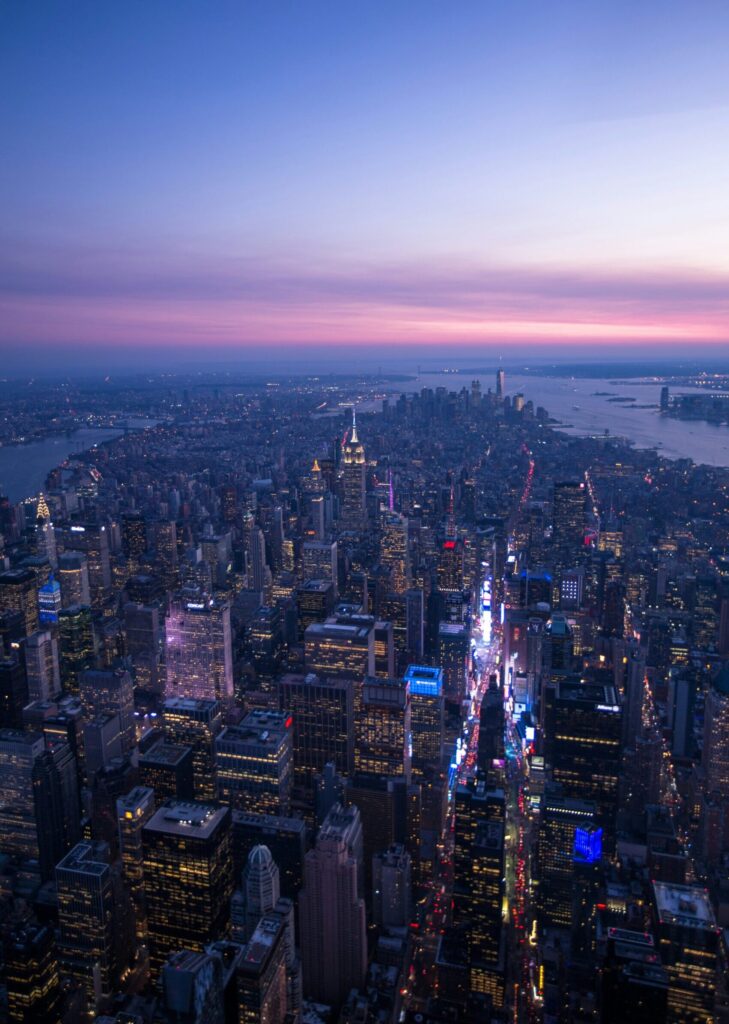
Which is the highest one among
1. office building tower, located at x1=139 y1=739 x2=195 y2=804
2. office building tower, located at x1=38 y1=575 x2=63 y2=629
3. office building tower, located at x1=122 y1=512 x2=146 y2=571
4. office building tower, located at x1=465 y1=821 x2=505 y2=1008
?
office building tower, located at x1=122 y1=512 x2=146 y2=571

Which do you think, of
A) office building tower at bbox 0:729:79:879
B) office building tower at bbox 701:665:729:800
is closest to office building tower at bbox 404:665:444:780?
office building tower at bbox 701:665:729:800

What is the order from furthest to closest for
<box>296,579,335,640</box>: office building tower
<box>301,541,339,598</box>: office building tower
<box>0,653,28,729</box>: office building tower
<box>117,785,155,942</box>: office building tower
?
<box>301,541,339,598</box>: office building tower, <box>296,579,335,640</box>: office building tower, <box>0,653,28,729</box>: office building tower, <box>117,785,155,942</box>: office building tower

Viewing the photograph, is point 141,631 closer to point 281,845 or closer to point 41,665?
point 41,665

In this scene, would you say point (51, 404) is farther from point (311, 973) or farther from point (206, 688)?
point (311, 973)

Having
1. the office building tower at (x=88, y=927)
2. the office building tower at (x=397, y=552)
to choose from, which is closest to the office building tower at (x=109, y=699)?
the office building tower at (x=88, y=927)

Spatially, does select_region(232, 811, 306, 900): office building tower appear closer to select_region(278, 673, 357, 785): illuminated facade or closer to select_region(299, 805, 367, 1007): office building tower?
select_region(299, 805, 367, 1007): office building tower
